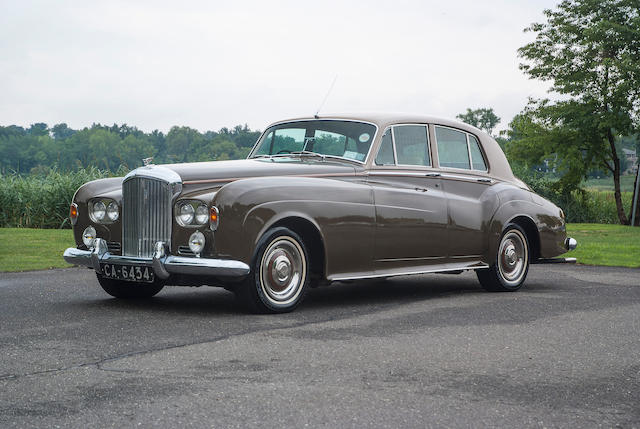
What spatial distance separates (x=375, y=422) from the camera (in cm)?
373

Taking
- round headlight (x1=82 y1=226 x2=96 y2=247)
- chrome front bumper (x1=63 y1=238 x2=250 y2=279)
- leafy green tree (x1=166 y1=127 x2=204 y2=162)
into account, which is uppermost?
leafy green tree (x1=166 y1=127 x2=204 y2=162)

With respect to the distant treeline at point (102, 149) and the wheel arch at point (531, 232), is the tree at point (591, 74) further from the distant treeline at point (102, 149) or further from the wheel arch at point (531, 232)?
the wheel arch at point (531, 232)

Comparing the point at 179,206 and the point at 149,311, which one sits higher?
the point at 179,206

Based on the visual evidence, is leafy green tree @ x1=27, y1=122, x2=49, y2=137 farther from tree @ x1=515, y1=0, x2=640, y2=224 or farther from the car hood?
the car hood

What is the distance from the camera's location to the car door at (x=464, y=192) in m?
8.61

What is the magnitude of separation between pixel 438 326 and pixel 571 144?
3079cm

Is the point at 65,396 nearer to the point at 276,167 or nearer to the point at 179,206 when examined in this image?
the point at 179,206

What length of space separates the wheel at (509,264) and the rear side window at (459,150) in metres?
0.85

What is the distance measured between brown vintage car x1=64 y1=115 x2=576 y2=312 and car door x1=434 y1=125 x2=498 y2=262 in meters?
0.01

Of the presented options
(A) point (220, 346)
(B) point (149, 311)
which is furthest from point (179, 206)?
(A) point (220, 346)

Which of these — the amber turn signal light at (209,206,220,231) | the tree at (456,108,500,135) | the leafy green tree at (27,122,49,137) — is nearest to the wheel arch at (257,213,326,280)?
the amber turn signal light at (209,206,220,231)

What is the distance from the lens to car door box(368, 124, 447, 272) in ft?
25.6

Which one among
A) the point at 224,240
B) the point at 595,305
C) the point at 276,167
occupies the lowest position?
the point at 595,305

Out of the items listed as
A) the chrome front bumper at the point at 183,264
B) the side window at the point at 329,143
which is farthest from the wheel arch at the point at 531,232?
the chrome front bumper at the point at 183,264
